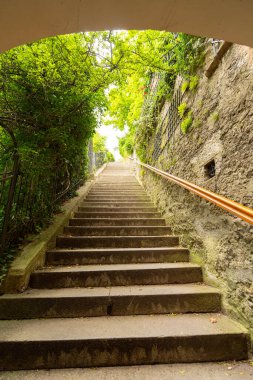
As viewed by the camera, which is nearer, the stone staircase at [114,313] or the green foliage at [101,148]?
the stone staircase at [114,313]

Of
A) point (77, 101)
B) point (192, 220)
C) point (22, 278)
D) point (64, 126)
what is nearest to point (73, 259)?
point (22, 278)

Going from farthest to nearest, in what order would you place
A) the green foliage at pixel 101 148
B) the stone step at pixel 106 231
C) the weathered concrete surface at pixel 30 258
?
1. the green foliage at pixel 101 148
2. the stone step at pixel 106 231
3. the weathered concrete surface at pixel 30 258

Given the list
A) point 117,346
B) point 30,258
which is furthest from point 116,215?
point 117,346

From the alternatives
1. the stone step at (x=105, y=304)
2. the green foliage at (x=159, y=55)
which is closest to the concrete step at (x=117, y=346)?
the stone step at (x=105, y=304)

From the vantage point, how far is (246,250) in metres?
1.90

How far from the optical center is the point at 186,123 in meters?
3.31

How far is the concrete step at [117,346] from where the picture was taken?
5.68 ft

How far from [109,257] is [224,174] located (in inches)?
67.1

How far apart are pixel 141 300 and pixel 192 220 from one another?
1295mm

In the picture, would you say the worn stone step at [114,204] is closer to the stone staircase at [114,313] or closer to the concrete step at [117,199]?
the concrete step at [117,199]

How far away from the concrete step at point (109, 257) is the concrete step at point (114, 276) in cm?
27

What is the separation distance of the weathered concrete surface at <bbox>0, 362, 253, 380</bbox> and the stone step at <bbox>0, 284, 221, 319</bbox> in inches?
18.8

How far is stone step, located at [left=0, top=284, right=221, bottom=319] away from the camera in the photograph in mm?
2119

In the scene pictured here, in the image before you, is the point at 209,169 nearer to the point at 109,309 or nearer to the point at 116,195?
the point at 109,309
